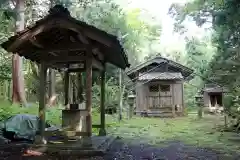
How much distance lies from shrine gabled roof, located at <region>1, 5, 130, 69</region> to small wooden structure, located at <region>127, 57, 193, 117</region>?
55.6 ft

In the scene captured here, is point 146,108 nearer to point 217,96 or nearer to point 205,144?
point 217,96

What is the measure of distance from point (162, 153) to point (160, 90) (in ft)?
59.6

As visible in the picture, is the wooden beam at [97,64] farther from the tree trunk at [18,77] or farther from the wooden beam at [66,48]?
the tree trunk at [18,77]

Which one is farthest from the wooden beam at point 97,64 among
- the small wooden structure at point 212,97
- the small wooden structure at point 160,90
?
the small wooden structure at point 212,97

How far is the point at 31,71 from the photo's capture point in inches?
1238

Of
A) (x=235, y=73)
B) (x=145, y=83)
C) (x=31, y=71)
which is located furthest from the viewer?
(x=31, y=71)

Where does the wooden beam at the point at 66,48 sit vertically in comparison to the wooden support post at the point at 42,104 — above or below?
above

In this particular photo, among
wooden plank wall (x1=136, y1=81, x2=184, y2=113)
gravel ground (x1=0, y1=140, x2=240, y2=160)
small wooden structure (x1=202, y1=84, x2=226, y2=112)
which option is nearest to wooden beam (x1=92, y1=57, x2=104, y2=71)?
gravel ground (x1=0, y1=140, x2=240, y2=160)

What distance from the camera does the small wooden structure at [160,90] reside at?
26.2 m

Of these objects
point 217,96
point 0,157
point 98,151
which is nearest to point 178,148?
point 98,151

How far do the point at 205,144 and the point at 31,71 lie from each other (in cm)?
2438

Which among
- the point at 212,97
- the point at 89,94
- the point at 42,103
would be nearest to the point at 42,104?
the point at 42,103

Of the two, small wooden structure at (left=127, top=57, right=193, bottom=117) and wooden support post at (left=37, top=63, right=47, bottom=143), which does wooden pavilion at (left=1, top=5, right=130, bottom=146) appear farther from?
small wooden structure at (left=127, top=57, right=193, bottom=117)

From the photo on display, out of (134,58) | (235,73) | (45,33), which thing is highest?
(134,58)
